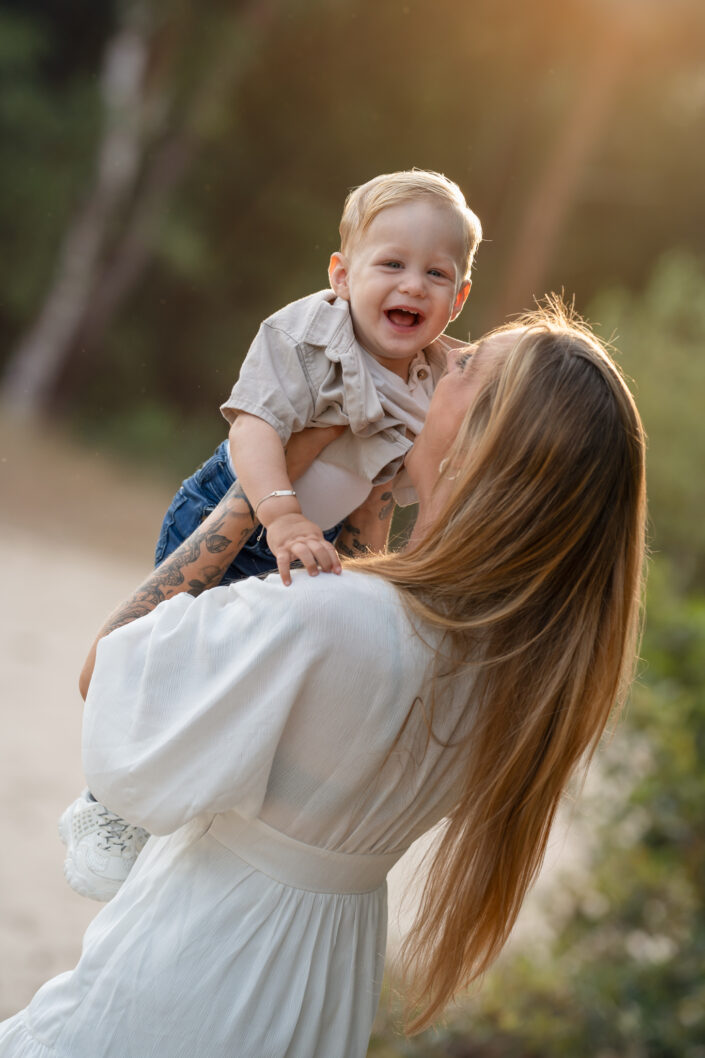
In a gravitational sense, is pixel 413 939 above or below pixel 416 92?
below

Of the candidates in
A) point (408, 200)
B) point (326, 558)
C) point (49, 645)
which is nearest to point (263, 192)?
point (49, 645)

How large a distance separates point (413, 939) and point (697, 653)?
10.1ft

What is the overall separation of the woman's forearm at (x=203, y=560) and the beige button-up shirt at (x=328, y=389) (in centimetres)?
14

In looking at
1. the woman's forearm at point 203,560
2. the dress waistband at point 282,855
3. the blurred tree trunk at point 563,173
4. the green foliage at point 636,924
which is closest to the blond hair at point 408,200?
the woman's forearm at point 203,560

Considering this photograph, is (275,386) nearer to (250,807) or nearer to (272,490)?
(272,490)

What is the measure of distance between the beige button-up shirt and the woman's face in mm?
199

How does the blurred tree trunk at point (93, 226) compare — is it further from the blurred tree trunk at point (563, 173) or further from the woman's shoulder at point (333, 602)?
the woman's shoulder at point (333, 602)

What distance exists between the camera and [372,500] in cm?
205

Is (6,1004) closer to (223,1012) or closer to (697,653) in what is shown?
(697,653)

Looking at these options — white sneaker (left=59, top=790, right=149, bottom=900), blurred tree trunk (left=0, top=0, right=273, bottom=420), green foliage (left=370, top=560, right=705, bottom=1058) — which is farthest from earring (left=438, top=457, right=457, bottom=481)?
blurred tree trunk (left=0, top=0, right=273, bottom=420)

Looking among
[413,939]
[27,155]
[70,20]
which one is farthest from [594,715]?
[70,20]

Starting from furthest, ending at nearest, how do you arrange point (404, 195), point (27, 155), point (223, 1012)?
point (27, 155) < point (404, 195) < point (223, 1012)

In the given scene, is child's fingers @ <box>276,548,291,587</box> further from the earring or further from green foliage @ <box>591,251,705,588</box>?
green foliage @ <box>591,251,705,588</box>

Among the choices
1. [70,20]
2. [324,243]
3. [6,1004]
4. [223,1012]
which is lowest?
[6,1004]
